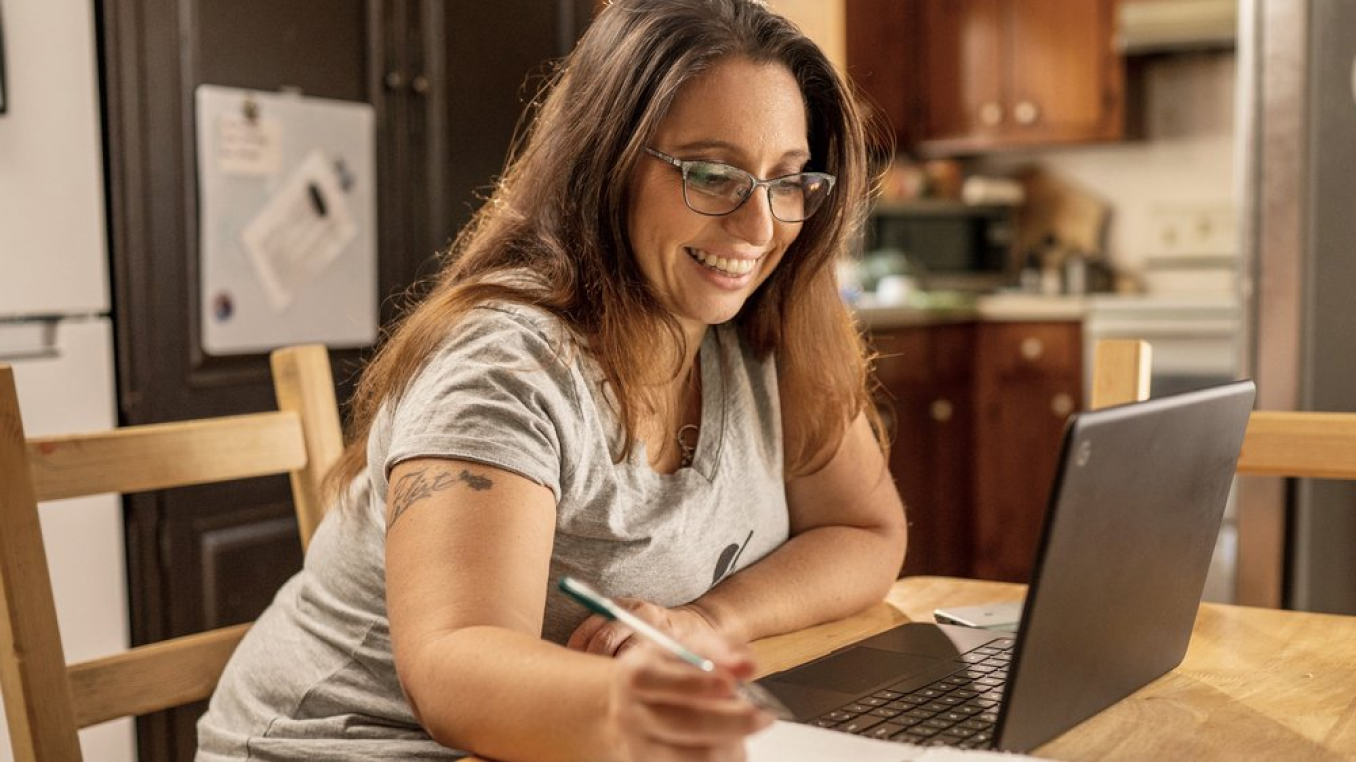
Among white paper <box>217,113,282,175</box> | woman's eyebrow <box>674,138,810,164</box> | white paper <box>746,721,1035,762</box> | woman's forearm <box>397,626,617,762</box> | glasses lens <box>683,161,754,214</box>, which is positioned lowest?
white paper <box>746,721,1035,762</box>

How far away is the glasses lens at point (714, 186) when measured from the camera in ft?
3.70

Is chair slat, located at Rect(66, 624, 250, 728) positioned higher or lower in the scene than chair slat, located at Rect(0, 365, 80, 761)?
lower

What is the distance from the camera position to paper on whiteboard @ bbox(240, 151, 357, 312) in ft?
7.67

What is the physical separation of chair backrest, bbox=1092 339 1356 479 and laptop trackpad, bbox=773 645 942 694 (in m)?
0.47

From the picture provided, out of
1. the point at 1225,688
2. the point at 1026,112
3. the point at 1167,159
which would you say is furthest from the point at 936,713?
the point at 1167,159

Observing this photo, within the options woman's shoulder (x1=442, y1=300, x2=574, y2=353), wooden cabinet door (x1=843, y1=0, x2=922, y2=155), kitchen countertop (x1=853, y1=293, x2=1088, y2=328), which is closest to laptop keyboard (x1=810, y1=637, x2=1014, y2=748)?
woman's shoulder (x1=442, y1=300, x2=574, y2=353)

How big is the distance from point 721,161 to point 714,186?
22 mm

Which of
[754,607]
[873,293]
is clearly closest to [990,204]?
[873,293]

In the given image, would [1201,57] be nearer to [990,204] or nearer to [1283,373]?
[990,204]

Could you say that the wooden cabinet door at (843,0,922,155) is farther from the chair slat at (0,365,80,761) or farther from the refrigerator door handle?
the chair slat at (0,365,80,761)

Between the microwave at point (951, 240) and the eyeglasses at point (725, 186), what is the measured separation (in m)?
3.42

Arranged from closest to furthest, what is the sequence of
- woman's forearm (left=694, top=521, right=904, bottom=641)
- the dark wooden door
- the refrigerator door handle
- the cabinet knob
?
1. woman's forearm (left=694, top=521, right=904, bottom=641)
2. the refrigerator door handle
3. the dark wooden door
4. the cabinet knob

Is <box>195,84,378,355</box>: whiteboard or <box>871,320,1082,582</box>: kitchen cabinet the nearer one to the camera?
<box>195,84,378,355</box>: whiteboard

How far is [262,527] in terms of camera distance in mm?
2371
